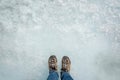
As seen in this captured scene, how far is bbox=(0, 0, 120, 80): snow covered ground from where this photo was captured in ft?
14.0

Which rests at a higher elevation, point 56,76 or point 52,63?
point 52,63

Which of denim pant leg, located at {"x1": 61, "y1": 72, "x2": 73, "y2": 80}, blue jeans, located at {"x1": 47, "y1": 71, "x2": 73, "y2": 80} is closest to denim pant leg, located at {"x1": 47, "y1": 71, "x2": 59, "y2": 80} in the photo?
blue jeans, located at {"x1": 47, "y1": 71, "x2": 73, "y2": 80}

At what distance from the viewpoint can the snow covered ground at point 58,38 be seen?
4.26 m

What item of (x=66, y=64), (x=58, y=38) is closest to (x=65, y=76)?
(x=66, y=64)

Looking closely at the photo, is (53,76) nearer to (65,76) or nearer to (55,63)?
(65,76)

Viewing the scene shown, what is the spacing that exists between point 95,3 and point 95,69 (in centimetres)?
130

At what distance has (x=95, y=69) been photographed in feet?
14.3

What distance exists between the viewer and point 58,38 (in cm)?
443

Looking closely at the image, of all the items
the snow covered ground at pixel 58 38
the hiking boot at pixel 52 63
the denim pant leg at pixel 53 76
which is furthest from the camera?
the snow covered ground at pixel 58 38

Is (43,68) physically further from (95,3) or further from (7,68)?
(95,3)

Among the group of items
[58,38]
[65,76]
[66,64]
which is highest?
[58,38]

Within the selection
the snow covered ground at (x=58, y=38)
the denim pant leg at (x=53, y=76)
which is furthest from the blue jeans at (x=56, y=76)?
the snow covered ground at (x=58, y=38)

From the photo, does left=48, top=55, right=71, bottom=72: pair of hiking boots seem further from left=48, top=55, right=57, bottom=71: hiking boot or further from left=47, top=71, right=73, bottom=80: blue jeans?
left=47, top=71, right=73, bottom=80: blue jeans

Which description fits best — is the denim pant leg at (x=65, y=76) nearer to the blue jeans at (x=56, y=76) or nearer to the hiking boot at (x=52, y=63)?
the blue jeans at (x=56, y=76)
